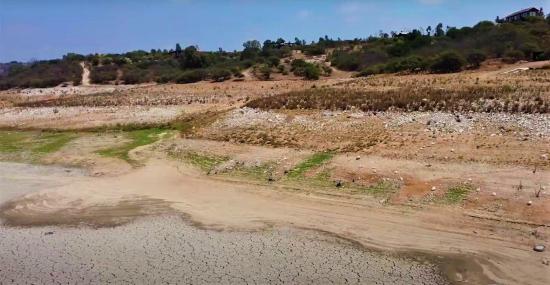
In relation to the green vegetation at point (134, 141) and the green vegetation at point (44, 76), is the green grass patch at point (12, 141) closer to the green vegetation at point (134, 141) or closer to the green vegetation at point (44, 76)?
the green vegetation at point (134, 141)

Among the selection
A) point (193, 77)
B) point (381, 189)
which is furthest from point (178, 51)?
point (381, 189)

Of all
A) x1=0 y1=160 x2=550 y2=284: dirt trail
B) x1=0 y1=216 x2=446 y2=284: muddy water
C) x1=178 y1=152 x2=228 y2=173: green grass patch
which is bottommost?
x1=0 y1=216 x2=446 y2=284: muddy water

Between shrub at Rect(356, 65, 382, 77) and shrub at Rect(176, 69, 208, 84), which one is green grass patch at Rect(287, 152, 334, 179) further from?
shrub at Rect(176, 69, 208, 84)

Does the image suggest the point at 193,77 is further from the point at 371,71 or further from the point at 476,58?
the point at 476,58

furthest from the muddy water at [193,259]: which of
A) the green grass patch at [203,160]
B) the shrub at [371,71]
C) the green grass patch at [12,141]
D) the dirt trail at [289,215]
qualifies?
the shrub at [371,71]

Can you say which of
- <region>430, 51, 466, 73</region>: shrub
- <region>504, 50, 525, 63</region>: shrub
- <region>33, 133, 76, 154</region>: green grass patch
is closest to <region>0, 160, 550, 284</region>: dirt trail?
<region>33, 133, 76, 154</region>: green grass patch

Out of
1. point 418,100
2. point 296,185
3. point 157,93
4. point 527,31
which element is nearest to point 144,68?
point 157,93
